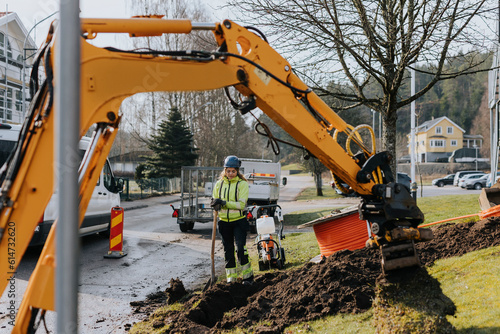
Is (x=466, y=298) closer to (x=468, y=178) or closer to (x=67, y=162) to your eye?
(x=67, y=162)

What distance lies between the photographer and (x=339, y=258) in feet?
21.7

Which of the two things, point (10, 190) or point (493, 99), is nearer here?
point (10, 190)

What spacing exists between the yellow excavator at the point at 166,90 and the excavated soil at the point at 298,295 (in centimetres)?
84

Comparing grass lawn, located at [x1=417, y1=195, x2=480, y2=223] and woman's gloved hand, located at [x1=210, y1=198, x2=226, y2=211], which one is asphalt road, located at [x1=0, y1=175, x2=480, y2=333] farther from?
grass lawn, located at [x1=417, y1=195, x2=480, y2=223]

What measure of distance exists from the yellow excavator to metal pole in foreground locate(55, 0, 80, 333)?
1.33 m

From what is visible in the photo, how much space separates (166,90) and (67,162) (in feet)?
6.85

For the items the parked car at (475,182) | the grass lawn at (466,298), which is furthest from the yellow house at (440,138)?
the grass lawn at (466,298)

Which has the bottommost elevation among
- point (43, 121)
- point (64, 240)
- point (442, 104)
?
point (64, 240)

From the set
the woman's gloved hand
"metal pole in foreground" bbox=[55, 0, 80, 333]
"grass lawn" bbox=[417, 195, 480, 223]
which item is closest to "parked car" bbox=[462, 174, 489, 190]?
"grass lawn" bbox=[417, 195, 480, 223]

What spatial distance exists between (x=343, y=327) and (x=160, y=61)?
10.5ft

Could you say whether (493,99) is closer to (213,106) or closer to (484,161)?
(213,106)

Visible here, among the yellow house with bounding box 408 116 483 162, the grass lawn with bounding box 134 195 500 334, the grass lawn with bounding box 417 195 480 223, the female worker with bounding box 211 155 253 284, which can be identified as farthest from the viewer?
the yellow house with bounding box 408 116 483 162

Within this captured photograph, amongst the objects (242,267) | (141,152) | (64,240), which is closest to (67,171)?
(64,240)

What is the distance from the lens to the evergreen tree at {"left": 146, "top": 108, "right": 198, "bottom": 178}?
38.4 meters
